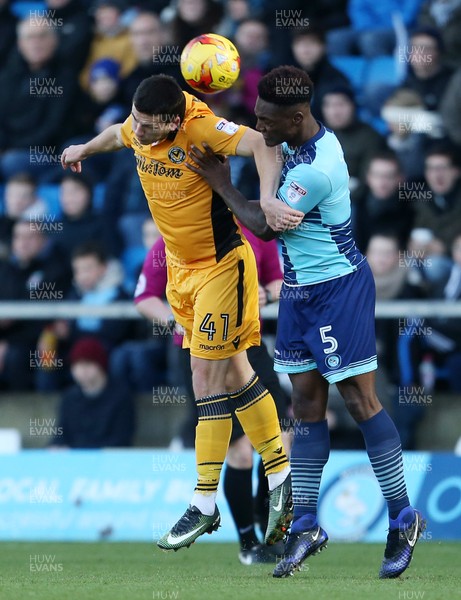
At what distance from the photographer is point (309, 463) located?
668 centimetres

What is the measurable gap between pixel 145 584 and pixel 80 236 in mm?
6431

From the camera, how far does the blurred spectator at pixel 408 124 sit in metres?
11.8

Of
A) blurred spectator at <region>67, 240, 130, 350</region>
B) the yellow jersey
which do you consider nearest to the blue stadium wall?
blurred spectator at <region>67, 240, 130, 350</region>

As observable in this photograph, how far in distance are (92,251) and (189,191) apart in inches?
184

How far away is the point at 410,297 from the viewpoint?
35.4 feet

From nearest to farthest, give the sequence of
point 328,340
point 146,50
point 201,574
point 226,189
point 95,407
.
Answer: point 328,340, point 226,189, point 201,574, point 95,407, point 146,50

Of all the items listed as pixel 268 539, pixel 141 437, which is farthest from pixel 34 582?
pixel 141 437

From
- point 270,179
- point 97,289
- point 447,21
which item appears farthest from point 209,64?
point 447,21

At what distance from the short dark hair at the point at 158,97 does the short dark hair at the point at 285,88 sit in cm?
59

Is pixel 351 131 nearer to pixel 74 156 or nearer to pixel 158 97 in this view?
pixel 74 156

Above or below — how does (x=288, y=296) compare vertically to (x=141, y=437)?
above

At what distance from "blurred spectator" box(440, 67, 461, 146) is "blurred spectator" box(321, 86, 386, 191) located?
0.74 m

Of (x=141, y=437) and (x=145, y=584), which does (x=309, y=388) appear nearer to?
(x=145, y=584)

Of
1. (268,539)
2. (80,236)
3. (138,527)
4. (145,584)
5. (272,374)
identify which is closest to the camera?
(145,584)
